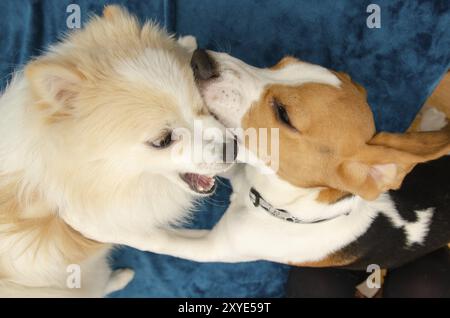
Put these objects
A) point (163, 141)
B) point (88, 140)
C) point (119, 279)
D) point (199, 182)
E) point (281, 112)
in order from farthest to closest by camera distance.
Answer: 1. point (119, 279)
2. point (199, 182)
3. point (281, 112)
4. point (163, 141)
5. point (88, 140)

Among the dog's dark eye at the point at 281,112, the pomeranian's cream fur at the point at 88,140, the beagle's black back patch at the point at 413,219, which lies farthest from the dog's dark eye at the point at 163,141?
the beagle's black back patch at the point at 413,219

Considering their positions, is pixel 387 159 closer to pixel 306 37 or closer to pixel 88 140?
pixel 88 140

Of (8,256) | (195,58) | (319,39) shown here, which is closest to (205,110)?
(195,58)

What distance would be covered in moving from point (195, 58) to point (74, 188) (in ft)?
2.48

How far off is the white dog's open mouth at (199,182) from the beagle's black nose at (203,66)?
0.47 metres

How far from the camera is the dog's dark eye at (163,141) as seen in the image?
166cm

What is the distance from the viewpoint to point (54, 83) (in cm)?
140

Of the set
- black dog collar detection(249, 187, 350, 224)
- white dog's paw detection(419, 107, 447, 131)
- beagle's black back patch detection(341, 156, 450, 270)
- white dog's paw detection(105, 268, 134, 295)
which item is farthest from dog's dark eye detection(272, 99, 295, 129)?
white dog's paw detection(105, 268, 134, 295)

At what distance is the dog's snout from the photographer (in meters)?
1.82

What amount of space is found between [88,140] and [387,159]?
117 cm

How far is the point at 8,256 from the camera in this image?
75.2 inches

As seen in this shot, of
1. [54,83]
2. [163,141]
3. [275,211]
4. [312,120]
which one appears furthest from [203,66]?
[275,211]

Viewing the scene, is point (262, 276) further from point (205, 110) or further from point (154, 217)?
point (205, 110)

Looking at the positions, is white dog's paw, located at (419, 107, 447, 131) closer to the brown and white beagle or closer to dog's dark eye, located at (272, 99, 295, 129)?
the brown and white beagle
